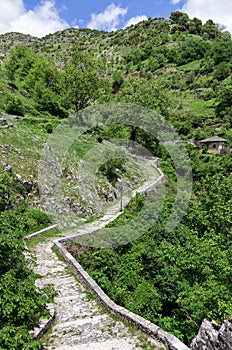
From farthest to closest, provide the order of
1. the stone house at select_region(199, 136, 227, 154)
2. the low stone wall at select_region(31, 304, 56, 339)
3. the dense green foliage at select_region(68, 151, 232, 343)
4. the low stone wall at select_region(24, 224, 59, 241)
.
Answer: the stone house at select_region(199, 136, 227, 154)
the low stone wall at select_region(24, 224, 59, 241)
the dense green foliage at select_region(68, 151, 232, 343)
the low stone wall at select_region(31, 304, 56, 339)

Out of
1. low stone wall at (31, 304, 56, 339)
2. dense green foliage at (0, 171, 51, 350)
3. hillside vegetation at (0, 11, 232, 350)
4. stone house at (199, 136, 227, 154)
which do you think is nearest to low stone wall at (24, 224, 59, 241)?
hillside vegetation at (0, 11, 232, 350)

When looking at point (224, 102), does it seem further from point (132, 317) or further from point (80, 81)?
point (132, 317)

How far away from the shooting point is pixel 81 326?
8.92 metres

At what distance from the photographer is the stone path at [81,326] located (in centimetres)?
807

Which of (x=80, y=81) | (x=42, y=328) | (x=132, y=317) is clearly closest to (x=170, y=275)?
(x=132, y=317)

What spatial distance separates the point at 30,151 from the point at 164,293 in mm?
13849

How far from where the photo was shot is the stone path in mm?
8070

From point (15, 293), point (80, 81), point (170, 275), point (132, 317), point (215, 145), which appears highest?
point (80, 81)

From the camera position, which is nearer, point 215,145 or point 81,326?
point 81,326

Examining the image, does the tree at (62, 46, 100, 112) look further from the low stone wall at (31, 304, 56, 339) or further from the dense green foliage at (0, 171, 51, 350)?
the low stone wall at (31, 304, 56, 339)

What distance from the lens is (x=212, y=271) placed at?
13.2 metres

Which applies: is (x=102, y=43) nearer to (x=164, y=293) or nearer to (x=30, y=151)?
(x=30, y=151)

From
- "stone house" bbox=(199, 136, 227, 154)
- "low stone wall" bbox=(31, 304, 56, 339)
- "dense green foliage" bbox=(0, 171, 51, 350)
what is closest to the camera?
"dense green foliage" bbox=(0, 171, 51, 350)

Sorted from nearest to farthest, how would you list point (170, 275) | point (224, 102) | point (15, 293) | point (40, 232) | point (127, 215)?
point (15, 293), point (170, 275), point (40, 232), point (127, 215), point (224, 102)
